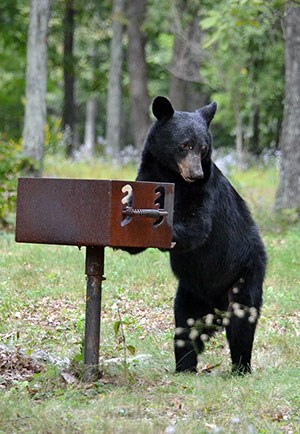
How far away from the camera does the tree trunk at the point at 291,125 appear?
41.0 feet

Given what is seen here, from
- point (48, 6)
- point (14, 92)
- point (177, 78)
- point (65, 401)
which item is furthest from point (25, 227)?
point (14, 92)

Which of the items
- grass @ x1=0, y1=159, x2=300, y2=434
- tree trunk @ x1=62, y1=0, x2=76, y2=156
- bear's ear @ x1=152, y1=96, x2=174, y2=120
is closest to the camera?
grass @ x1=0, y1=159, x2=300, y2=434

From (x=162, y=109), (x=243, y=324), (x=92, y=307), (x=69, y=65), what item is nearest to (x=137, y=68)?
(x=69, y=65)

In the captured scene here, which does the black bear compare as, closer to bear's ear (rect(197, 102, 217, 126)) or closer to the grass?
bear's ear (rect(197, 102, 217, 126))

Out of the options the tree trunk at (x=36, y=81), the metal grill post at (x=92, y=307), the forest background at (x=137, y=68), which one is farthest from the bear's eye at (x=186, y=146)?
the tree trunk at (x=36, y=81)

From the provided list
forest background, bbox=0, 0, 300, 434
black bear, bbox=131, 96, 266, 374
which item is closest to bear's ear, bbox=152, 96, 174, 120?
black bear, bbox=131, 96, 266, 374

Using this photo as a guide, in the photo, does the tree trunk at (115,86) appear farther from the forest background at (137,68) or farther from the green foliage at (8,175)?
the green foliage at (8,175)

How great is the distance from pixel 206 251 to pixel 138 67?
18.3 metres

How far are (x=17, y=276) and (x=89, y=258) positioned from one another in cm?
362

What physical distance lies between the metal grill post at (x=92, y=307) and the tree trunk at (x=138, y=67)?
1824cm

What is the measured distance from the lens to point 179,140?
18.9 feet

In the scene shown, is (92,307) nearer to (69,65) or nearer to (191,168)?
(191,168)

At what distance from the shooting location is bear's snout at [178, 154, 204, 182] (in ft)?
18.0

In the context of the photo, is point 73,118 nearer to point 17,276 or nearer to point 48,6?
point 48,6
